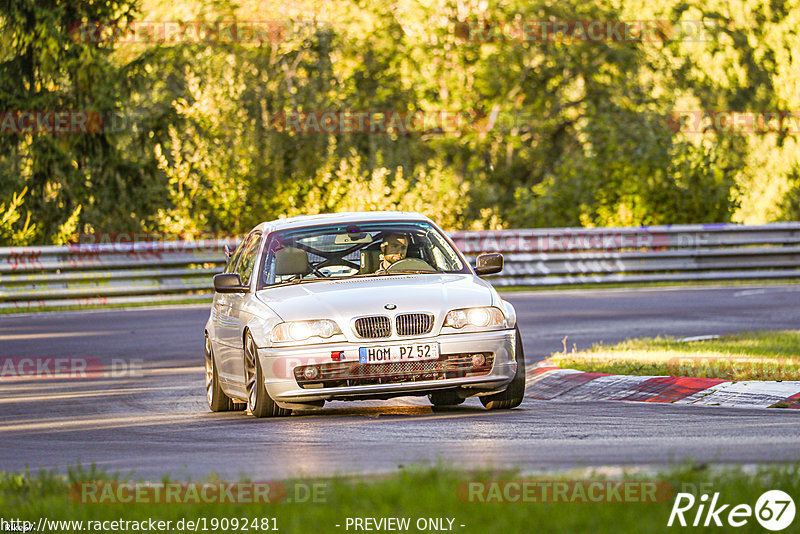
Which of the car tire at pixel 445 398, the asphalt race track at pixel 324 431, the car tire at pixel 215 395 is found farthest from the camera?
the car tire at pixel 215 395

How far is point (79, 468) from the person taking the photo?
7.66 m

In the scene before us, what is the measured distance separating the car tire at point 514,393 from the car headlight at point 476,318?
0.22m

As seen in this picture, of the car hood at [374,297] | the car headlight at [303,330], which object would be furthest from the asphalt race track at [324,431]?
the car hood at [374,297]

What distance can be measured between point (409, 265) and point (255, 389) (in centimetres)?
167

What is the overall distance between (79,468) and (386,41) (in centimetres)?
3818

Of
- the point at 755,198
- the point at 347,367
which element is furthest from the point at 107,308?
the point at 755,198

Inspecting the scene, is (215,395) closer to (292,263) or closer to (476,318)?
(292,263)

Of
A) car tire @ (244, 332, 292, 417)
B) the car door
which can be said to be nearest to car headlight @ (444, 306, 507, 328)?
car tire @ (244, 332, 292, 417)

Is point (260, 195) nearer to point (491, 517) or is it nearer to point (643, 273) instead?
point (643, 273)

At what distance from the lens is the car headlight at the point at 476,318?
10625mm

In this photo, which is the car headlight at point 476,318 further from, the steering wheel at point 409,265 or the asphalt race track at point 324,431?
the steering wheel at point 409,265

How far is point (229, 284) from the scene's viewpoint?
11.7m

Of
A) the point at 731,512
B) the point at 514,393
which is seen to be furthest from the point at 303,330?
the point at 731,512

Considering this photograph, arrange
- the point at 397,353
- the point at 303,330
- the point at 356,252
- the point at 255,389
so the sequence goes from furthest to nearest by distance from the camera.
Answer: the point at 356,252 < the point at 255,389 < the point at 303,330 < the point at 397,353
